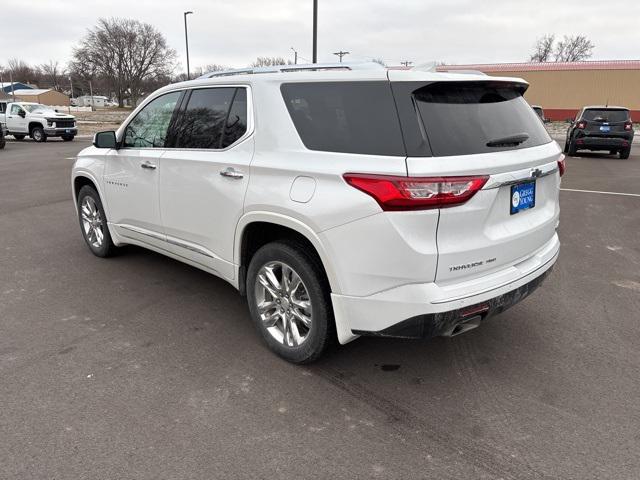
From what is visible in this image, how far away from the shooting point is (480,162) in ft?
8.70

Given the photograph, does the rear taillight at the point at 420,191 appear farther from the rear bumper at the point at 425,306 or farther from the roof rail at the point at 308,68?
the roof rail at the point at 308,68

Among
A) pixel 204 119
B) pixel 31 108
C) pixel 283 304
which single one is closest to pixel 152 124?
pixel 204 119

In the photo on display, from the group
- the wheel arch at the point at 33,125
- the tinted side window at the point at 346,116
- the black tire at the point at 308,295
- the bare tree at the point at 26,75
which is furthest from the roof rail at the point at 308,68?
the bare tree at the point at 26,75

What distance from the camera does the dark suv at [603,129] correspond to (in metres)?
16.1

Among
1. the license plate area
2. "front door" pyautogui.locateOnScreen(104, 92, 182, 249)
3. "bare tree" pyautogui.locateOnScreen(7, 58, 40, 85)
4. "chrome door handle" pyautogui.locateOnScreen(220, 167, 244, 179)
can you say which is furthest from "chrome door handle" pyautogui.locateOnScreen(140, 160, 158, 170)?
"bare tree" pyautogui.locateOnScreen(7, 58, 40, 85)

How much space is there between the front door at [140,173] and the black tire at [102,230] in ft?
1.12

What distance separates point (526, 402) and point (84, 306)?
3438 millimetres

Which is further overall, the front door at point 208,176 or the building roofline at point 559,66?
the building roofline at point 559,66

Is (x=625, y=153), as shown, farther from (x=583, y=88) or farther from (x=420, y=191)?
(x=583, y=88)

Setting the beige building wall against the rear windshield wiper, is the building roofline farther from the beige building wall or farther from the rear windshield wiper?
the rear windshield wiper

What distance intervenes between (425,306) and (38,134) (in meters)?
26.5

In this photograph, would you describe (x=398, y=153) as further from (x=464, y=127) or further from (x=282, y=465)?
(x=282, y=465)

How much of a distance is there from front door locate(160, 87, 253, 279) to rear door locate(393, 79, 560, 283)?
1222 millimetres

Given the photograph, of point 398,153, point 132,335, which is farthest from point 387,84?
point 132,335
